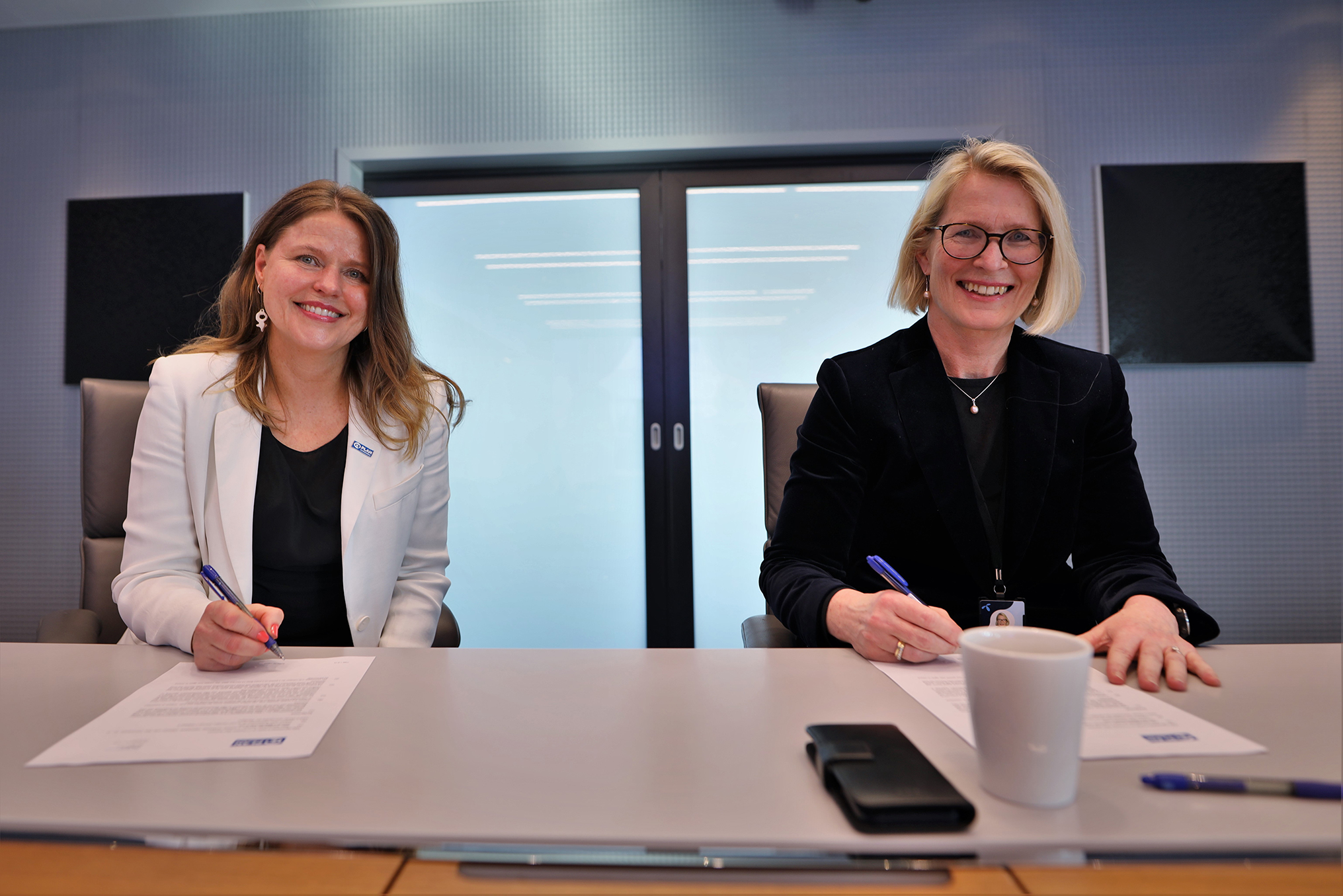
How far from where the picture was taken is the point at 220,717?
29.0 inches

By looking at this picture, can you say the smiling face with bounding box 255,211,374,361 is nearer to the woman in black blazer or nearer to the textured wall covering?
the woman in black blazer

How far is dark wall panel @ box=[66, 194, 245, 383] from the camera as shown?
10.7ft

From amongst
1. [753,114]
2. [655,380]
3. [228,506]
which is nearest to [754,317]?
[655,380]

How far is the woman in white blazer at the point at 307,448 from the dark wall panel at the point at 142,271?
6.34 ft

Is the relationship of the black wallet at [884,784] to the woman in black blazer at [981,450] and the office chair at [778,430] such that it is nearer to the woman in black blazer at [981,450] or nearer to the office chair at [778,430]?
the woman in black blazer at [981,450]

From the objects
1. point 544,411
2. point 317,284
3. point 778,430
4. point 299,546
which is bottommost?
point 299,546

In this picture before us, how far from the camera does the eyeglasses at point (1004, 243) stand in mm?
1411

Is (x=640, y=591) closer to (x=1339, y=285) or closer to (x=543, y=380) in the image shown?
(x=543, y=380)

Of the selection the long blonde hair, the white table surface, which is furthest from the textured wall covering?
the white table surface

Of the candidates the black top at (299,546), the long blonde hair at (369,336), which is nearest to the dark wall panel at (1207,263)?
the long blonde hair at (369,336)

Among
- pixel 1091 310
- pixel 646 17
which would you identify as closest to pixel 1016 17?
pixel 1091 310

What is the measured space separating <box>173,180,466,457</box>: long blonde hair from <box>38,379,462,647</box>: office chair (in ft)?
0.71

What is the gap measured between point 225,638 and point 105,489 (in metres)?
1.08

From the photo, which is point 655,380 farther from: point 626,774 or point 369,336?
point 626,774
